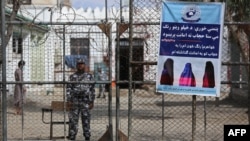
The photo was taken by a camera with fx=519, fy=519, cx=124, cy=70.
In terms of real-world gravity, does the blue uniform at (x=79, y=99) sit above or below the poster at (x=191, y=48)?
below

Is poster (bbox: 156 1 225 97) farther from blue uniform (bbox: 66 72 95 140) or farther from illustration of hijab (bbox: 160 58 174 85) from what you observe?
blue uniform (bbox: 66 72 95 140)

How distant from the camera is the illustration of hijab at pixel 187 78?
8.35 metres

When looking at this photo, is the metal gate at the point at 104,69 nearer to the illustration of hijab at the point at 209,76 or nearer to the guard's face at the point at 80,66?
the guard's face at the point at 80,66

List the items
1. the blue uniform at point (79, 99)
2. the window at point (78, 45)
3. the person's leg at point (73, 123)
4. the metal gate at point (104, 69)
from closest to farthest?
the metal gate at point (104, 69), the window at point (78, 45), the blue uniform at point (79, 99), the person's leg at point (73, 123)

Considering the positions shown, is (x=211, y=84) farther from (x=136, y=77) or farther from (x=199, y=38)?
(x=136, y=77)

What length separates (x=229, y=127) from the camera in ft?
27.8

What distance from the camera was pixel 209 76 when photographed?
833cm

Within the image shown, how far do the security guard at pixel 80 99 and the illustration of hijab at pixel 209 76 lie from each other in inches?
119

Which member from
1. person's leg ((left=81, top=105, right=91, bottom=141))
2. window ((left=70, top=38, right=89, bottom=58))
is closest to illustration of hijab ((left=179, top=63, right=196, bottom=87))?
window ((left=70, top=38, right=89, bottom=58))

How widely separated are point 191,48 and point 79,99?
11.4ft

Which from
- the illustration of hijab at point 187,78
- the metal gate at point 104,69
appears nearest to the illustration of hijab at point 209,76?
the illustration of hijab at point 187,78

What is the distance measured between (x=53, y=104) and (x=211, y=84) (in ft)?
15.9

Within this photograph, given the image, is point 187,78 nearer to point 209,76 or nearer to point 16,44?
point 209,76

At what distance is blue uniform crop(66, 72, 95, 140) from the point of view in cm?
1065
